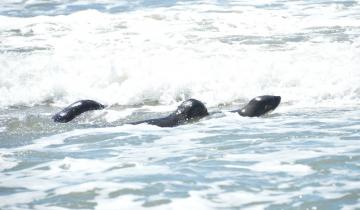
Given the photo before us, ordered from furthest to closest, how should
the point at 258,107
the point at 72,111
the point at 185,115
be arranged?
the point at 72,111
the point at 258,107
the point at 185,115

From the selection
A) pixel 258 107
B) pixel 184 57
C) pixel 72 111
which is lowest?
pixel 258 107

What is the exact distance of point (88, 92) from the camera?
43.5 feet

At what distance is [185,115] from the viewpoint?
379 inches

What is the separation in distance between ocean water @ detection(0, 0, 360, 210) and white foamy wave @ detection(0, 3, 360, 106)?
3 centimetres

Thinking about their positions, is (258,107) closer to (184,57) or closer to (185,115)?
(185,115)

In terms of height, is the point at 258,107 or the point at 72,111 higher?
the point at 72,111

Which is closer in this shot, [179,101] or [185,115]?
[185,115]

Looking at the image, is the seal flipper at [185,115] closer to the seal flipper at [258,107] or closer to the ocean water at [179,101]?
the ocean water at [179,101]

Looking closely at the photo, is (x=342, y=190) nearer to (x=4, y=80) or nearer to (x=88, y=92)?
(x=88, y=92)

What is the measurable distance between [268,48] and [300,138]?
21.4 feet

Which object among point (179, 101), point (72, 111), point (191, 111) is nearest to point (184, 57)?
point (179, 101)

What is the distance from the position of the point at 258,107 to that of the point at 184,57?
4480 mm

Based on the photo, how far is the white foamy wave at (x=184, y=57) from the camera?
1241 centimetres

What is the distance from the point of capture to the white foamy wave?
1241 cm
